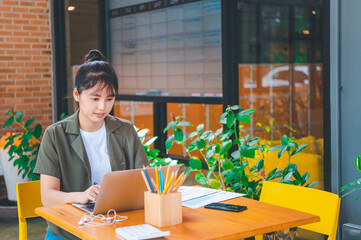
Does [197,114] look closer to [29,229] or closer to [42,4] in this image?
[29,229]

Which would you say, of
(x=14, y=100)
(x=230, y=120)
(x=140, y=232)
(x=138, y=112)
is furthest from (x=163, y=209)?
(x=14, y=100)

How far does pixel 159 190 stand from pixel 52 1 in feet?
14.2

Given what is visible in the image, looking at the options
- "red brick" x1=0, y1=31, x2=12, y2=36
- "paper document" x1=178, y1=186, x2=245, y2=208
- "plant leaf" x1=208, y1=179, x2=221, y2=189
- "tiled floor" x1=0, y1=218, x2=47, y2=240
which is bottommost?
"tiled floor" x1=0, y1=218, x2=47, y2=240

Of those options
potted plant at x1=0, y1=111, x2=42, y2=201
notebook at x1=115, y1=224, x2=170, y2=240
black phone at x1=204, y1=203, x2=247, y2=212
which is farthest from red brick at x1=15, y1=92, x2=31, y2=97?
notebook at x1=115, y1=224, x2=170, y2=240

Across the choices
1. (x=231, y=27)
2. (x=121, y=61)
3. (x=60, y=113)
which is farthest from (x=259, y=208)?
(x=60, y=113)

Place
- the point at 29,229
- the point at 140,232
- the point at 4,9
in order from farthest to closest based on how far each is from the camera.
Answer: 1. the point at 4,9
2. the point at 29,229
3. the point at 140,232

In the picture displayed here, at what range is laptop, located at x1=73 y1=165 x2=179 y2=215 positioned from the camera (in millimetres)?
1899

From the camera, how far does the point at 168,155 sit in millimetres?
4098

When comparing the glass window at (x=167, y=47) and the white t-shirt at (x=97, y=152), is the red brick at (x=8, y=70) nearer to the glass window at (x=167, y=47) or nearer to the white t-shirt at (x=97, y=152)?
the glass window at (x=167, y=47)

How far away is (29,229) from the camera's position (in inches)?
189

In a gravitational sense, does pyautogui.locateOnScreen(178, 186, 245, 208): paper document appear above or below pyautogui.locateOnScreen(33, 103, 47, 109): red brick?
below

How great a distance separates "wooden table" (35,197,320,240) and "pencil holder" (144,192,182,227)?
1.2 inches

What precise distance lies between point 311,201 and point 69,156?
3.51 ft

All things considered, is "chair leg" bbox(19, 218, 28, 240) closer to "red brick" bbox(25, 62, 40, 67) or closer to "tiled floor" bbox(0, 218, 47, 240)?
"tiled floor" bbox(0, 218, 47, 240)
